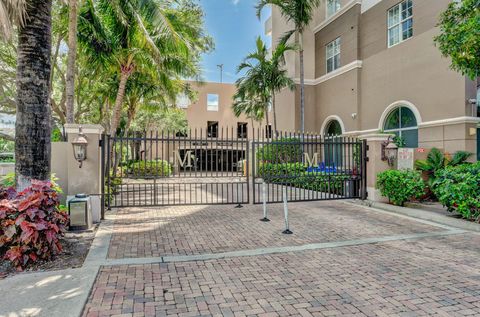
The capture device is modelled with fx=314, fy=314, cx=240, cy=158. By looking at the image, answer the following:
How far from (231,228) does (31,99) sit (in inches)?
183

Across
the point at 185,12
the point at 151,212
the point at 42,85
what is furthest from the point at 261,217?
the point at 185,12

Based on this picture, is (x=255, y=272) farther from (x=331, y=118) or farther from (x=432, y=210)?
(x=331, y=118)

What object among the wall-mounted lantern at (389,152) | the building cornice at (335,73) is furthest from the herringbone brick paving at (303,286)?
the building cornice at (335,73)

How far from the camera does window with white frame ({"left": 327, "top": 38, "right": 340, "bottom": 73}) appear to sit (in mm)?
18591

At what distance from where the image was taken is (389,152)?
33.2ft

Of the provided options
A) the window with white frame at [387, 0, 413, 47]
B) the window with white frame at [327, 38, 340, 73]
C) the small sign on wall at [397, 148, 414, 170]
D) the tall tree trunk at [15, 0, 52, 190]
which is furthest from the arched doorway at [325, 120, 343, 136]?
the tall tree trunk at [15, 0, 52, 190]

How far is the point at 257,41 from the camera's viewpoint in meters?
19.7

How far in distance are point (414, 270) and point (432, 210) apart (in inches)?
199

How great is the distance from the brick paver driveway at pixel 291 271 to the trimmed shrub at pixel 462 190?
0.78 m

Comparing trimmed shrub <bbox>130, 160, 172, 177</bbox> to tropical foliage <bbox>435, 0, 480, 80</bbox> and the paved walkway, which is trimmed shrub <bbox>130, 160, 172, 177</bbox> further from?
tropical foliage <bbox>435, 0, 480, 80</bbox>

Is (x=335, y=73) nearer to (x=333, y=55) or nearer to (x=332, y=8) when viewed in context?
(x=333, y=55)

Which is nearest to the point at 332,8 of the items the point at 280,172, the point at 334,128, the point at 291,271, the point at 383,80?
the point at 383,80

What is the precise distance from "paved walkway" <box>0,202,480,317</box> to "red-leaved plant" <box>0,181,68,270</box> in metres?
0.56

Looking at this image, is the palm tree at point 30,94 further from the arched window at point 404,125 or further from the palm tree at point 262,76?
the palm tree at point 262,76
